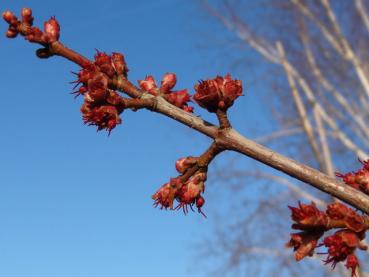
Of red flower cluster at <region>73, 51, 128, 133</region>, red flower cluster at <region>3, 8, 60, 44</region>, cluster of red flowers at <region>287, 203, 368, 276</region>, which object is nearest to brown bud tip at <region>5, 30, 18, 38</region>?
red flower cluster at <region>3, 8, 60, 44</region>

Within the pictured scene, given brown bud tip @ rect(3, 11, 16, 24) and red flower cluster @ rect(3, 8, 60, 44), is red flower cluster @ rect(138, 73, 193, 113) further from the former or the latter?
brown bud tip @ rect(3, 11, 16, 24)

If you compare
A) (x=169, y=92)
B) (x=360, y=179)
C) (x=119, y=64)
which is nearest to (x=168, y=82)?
(x=169, y=92)

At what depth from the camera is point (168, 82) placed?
1605 mm

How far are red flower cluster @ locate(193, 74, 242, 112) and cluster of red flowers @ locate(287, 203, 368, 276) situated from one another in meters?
0.32

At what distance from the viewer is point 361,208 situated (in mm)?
1188

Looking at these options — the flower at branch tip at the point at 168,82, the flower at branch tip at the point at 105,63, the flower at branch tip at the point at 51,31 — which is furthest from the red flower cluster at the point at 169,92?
the flower at branch tip at the point at 51,31

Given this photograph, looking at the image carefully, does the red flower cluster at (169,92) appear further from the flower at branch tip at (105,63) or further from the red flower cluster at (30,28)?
the red flower cluster at (30,28)

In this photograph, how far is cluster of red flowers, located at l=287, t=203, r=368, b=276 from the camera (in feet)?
3.93

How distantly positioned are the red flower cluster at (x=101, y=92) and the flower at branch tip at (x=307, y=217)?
0.50m

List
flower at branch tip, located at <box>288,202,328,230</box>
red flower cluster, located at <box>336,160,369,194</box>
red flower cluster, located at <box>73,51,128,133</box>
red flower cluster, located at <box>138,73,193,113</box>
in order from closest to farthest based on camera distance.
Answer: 1. flower at branch tip, located at <box>288,202,328,230</box>
2. red flower cluster, located at <box>336,160,369,194</box>
3. red flower cluster, located at <box>73,51,128,133</box>
4. red flower cluster, located at <box>138,73,193,113</box>

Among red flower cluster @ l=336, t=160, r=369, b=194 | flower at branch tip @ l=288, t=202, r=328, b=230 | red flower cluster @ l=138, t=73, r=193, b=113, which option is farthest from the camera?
red flower cluster @ l=138, t=73, r=193, b=113

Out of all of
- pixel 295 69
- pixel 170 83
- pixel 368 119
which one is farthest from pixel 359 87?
pixel 170 83

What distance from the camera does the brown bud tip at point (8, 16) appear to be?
147 centimetres

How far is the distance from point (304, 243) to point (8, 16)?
904mm
